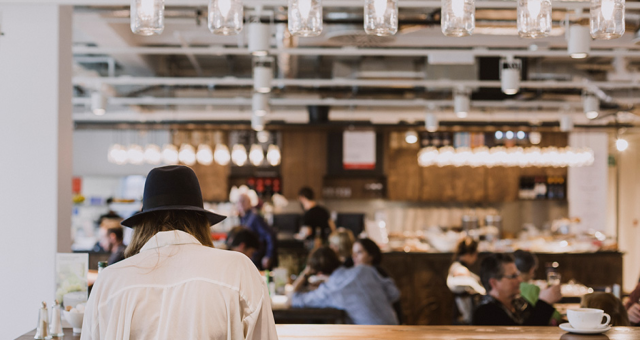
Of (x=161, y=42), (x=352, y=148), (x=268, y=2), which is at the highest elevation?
(x=161, y=42)

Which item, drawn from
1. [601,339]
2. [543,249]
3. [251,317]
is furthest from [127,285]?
[543,249]

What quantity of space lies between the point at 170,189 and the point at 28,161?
2037 mm

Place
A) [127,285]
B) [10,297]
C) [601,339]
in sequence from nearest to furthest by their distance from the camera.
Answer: [127,285]
[601,339]
[10,297]

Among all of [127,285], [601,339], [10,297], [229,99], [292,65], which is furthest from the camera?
[229,99]

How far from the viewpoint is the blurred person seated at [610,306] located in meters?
3.50

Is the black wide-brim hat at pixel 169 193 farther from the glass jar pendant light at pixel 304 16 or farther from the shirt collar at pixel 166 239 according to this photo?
the glass jar pendant light at pixel 304 16

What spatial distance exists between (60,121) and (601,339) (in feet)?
10.6

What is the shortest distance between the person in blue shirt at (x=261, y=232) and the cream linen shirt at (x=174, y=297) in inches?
217

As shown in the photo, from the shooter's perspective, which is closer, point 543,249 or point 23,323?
point 23,323

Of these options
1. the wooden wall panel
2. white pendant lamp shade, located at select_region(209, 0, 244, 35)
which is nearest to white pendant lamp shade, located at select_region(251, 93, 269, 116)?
the wooden wall panel

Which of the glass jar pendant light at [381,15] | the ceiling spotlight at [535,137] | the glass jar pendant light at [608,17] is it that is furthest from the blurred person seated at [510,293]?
the ceiling spotlight at [535,137]

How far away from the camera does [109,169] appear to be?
11883 millimetres

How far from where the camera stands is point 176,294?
6.66ft

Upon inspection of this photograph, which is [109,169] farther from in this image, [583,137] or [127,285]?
[127,285]
